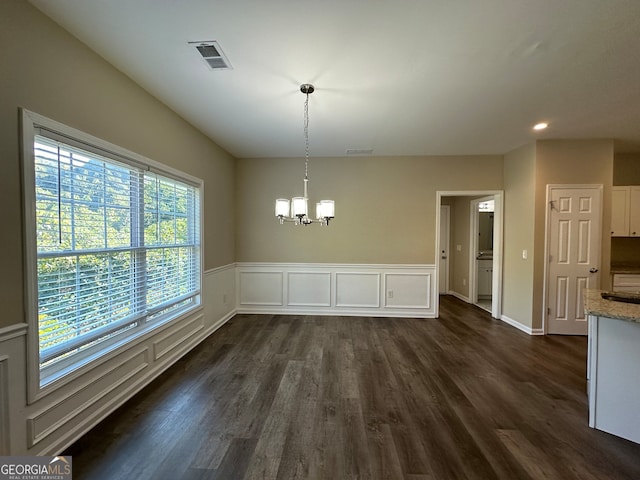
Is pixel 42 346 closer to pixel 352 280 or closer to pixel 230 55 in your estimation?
pixel 230 55

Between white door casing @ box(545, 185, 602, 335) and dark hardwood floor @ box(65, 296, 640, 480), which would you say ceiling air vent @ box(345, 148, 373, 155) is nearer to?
white door casing @ box(545, 185, 602, 335)

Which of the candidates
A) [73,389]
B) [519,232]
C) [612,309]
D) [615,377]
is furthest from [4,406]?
[519,232]

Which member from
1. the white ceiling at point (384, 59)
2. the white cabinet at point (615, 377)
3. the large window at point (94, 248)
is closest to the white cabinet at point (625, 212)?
the white ceiling at point (384, 59)

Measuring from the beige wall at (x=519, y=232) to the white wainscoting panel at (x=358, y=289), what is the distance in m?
2.09

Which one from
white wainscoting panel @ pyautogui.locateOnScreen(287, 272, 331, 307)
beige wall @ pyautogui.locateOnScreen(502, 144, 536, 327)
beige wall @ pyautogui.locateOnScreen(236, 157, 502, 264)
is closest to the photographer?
beige wall @ pyautogui.locateOnScreen(502, 144, 536, 327)

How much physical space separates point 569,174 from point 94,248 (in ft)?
18.3

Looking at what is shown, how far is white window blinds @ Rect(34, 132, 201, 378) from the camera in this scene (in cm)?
163

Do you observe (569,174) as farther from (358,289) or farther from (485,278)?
(358,289)

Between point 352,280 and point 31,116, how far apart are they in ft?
13.4

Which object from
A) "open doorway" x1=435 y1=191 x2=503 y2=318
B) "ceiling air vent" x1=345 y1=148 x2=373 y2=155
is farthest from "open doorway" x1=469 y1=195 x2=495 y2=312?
"ceiling air vent" x1=345 y1=148 x2=373 y2=155

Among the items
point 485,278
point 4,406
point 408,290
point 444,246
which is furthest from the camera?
point 444,246

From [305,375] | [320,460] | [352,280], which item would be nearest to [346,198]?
[352,280]

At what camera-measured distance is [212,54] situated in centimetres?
192

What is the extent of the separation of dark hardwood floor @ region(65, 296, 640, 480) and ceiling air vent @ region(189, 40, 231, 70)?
275 centimetres
